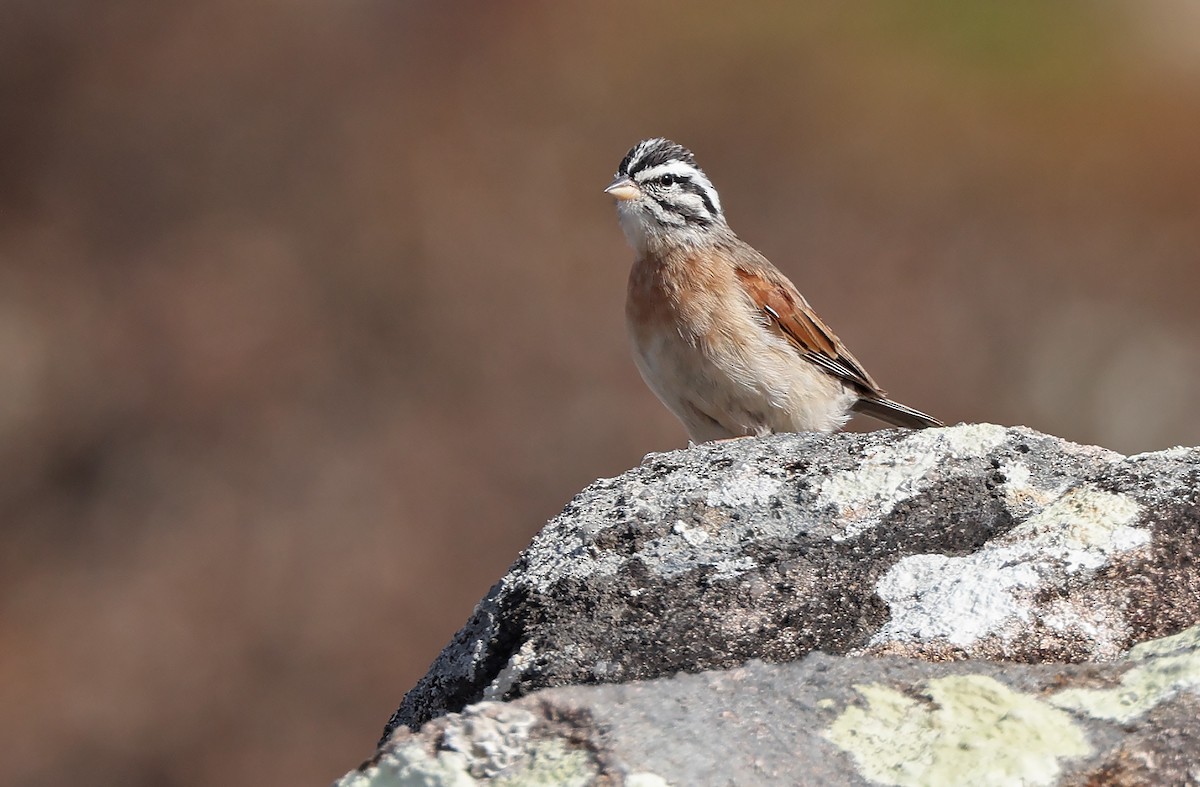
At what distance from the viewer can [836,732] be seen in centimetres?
266

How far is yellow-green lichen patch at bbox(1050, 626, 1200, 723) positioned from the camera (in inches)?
105

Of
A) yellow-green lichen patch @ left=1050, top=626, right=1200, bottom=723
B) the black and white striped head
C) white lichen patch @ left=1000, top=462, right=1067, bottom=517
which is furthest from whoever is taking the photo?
the black and white striped head

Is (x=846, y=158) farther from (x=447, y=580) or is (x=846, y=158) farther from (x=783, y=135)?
(x=447, y=580)

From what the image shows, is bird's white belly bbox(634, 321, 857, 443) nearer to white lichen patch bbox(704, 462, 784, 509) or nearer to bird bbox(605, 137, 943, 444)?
bird bbox(605, 137, 943, 444)

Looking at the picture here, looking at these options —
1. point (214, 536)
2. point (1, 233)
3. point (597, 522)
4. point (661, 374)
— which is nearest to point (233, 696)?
point (214, 536)

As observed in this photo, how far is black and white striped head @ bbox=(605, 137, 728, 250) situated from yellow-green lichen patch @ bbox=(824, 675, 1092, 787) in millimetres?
5327

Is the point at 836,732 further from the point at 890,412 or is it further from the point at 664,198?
the point at 664,198

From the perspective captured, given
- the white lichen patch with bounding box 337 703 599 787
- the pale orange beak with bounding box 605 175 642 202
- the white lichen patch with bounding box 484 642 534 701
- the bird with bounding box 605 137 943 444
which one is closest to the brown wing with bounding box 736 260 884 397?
the bird with bounding box 605 137 943 444

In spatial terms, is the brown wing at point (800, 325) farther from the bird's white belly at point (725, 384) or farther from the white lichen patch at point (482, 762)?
the white lichen patch at point (482, 762)

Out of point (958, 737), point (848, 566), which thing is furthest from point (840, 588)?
point (958, 737)

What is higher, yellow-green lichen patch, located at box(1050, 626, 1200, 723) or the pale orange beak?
the pale orange beak

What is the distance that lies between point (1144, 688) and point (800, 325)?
17.3ft

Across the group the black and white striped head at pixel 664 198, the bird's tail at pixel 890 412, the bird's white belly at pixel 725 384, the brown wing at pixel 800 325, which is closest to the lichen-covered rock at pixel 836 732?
the bird's white belly at pixel 725 384

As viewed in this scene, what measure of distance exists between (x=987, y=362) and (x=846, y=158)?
3.08 metres
